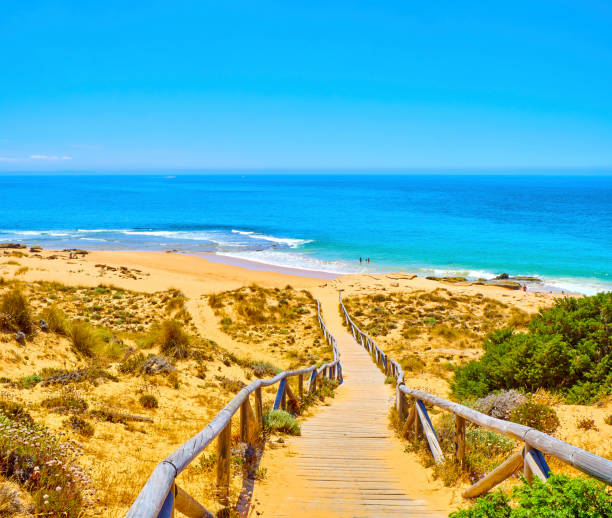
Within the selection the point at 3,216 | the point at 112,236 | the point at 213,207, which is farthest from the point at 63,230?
the point at 213,207

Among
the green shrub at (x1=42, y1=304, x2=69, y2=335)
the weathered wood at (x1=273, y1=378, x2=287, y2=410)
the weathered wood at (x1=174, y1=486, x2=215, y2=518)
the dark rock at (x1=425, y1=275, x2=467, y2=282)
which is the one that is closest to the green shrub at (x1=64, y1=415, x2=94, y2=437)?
the weathered wood at (x1=273, y1=378, x2=287, y2=410)

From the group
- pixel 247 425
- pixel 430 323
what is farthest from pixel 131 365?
pixel 430 323

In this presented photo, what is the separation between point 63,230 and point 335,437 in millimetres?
72929

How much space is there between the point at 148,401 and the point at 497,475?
619 centimetres

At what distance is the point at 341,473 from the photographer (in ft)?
16.6

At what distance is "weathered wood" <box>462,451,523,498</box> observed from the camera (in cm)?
364

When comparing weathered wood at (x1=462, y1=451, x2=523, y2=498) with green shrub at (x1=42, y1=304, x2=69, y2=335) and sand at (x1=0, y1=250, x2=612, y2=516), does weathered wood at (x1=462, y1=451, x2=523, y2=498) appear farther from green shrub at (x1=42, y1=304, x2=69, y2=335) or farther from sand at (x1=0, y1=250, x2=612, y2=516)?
green shrub at (x1=42, y1=304, x2=69, y2=335)

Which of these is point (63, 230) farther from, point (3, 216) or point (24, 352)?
point (24, 352)

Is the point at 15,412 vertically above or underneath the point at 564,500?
underneath

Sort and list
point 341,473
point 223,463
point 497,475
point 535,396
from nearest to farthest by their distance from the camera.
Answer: point 497,475 < point 223,463 < point 341,473 < point 535,396

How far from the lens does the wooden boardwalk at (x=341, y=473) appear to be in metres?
4.12

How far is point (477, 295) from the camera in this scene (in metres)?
30.8

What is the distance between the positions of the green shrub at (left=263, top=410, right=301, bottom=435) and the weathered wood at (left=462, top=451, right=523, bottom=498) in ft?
9.36

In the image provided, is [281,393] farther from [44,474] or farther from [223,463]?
[44,474]
